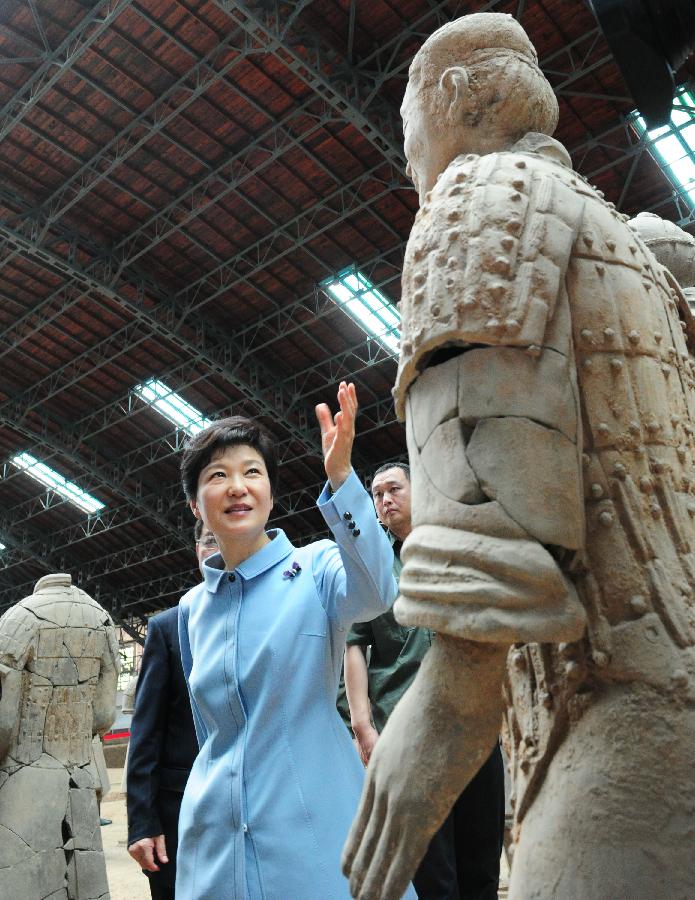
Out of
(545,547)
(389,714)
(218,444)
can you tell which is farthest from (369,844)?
(389,714)

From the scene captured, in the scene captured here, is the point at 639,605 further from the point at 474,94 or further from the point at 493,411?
the point at 474,94

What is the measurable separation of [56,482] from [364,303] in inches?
475

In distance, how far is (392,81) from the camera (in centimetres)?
1288

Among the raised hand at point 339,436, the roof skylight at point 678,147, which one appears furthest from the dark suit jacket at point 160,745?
the roof skylight at point 678,147

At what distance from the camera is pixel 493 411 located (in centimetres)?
142

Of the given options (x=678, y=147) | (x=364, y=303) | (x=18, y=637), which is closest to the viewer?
(x=18, y=637)

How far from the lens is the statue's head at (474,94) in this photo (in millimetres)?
1845

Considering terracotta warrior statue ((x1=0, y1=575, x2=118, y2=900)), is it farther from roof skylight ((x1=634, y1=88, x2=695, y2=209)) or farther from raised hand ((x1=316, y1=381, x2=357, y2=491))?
roof skylight ((x1=634, y1=88, x2=695, y2=209))

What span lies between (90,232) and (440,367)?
16204 mm

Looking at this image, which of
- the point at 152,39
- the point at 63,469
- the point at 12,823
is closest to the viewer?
the point at 12,823

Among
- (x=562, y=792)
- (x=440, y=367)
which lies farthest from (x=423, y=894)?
(x=440, y=367)

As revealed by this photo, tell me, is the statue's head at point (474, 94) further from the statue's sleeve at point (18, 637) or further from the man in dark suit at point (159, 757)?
the statue's sleeve at point (18, 637)

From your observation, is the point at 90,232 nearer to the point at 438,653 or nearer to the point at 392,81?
the point at 392,81

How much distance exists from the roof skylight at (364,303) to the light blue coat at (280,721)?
13.7 metres
